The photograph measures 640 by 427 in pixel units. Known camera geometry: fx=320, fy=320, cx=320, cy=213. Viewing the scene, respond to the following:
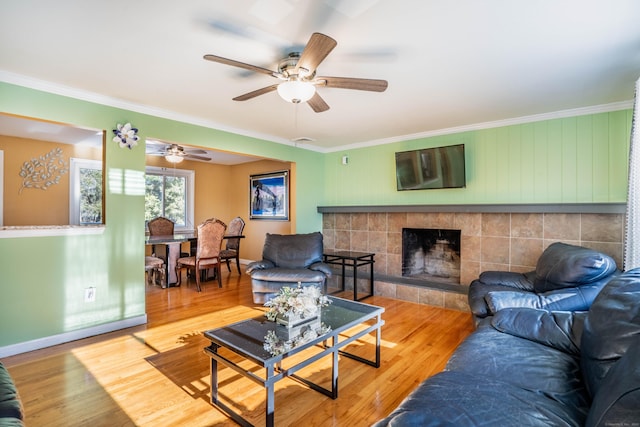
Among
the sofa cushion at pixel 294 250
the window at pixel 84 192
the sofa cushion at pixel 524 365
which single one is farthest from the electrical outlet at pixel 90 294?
the sofa cushion at pixel 524 365

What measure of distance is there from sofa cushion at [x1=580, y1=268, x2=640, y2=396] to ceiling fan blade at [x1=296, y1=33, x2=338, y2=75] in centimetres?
187

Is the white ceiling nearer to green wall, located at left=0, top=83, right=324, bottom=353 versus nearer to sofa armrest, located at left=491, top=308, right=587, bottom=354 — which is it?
green wall, located at left=0, top=83, right=324, bottom=353

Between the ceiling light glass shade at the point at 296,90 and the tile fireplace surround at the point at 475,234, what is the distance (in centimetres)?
279

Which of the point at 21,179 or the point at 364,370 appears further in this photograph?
the point at 21,179

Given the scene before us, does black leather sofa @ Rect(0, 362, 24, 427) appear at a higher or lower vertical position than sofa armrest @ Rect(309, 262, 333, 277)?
lower

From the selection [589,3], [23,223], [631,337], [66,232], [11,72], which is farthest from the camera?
[23,223]

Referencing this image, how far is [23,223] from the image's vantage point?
4.97 metres

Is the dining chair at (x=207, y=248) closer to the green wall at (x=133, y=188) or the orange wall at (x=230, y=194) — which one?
the green wall at (x=133, y=188)

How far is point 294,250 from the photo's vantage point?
447cm

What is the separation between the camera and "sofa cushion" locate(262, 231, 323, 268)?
14.5ft

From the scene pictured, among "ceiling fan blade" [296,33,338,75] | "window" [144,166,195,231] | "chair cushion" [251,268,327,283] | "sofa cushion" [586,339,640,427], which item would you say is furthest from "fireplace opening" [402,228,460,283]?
"window" [144,166,195,231]

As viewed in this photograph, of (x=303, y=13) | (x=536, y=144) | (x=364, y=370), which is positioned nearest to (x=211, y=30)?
(x=303, y=13)

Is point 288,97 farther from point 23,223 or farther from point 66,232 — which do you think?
point 23,223

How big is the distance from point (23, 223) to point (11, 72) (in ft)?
11.0
